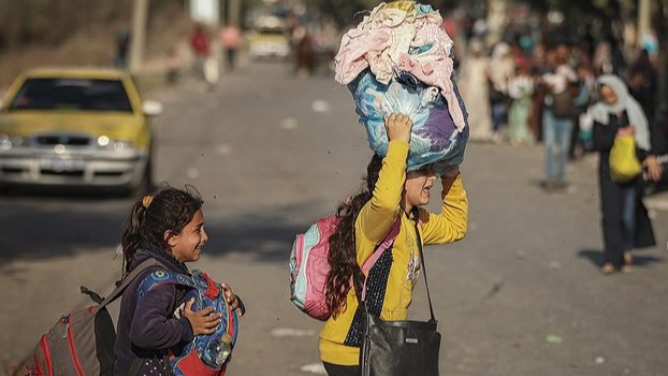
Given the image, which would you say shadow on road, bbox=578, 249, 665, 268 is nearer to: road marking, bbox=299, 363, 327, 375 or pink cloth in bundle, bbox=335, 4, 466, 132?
road marking, bbox=299, 363, 327, 375

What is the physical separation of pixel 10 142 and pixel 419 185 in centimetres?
1317

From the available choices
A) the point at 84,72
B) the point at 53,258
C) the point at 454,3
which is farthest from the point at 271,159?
the point at 454,3

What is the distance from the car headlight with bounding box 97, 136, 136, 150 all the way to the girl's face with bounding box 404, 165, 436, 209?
42.1 feet

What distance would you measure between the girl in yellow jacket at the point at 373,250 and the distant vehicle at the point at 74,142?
1276 cm

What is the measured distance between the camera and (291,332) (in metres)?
10.1

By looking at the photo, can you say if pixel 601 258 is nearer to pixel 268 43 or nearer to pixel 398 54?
pixel 398 54

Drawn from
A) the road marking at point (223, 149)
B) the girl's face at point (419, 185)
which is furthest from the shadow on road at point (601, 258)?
the road marking at point (223, 149)

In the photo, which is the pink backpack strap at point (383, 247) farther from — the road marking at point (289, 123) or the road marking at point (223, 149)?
the road marking at point (289, 123)

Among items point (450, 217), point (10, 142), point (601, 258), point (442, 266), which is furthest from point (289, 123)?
point (450, 217)

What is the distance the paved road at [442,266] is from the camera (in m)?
9.59

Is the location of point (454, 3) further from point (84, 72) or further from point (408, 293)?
point (408, 293)

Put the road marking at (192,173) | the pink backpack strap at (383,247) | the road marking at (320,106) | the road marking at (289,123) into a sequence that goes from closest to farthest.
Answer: the pink backpack strap at (383,247)
the road marking at (192,173)
the road marking at (289,123)
the road marking at (320,106)

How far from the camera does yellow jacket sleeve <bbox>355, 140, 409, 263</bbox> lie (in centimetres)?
511

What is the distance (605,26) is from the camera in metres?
41.4
